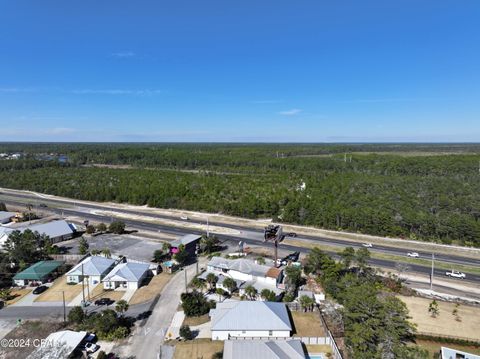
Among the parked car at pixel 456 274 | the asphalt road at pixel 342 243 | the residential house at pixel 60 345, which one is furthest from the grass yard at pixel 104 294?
the parked car at pixel 456 274

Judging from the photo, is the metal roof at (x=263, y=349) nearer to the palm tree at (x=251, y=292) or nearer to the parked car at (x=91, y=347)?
the palm tree at (x=251, y=292)

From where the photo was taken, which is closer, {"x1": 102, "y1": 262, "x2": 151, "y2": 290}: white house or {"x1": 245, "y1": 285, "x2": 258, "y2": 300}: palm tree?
{"x1": 245, "y1": 285, "x2": 258, "y2": 300}: palm tree

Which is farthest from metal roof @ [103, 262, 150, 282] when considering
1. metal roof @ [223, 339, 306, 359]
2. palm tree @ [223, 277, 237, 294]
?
metal roof @ [223, 339, 306, 359]

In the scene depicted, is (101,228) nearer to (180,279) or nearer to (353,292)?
(180,279)

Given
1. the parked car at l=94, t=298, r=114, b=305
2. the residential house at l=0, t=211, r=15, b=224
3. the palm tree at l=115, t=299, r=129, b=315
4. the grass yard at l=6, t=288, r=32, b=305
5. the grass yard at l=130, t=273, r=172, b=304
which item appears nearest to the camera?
the palm tree at l=115, t=299, r=129, b=315

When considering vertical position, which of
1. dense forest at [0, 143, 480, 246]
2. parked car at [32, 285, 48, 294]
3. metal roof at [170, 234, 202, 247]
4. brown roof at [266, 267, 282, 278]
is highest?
dense forest at [0, 143, 480, 246]

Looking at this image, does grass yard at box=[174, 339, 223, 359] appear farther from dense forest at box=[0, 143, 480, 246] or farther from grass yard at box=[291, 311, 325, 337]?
dense forest at box=[0, 143, 480, 246]
